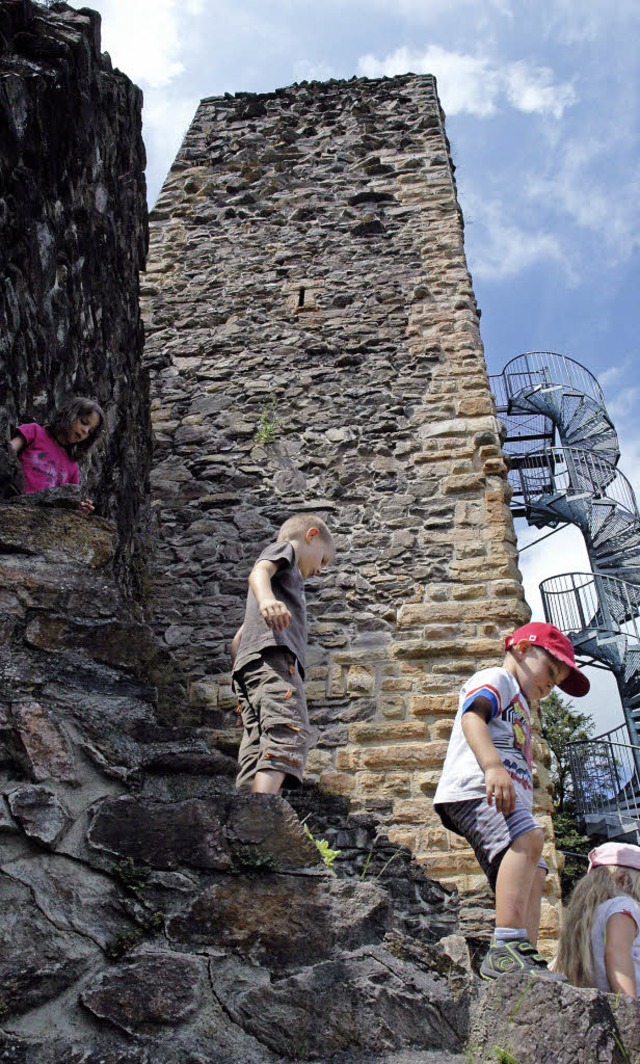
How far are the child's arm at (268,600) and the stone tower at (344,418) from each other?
7.43 ft

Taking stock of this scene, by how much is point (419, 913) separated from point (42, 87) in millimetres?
4595

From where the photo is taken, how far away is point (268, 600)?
3.45 metres

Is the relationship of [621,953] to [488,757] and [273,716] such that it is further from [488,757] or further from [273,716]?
[273,716]

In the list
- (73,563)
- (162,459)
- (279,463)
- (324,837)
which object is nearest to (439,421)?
(279,463)

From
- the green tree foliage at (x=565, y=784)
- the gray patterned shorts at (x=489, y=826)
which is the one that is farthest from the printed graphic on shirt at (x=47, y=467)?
the green tree foliage at (x=565, y=784)

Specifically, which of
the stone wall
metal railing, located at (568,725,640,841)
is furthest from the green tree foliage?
the stone wall

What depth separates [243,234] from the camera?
8406 mm

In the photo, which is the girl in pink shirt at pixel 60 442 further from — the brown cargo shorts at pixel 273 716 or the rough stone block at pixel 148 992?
the rough stone block at pixel 148 992

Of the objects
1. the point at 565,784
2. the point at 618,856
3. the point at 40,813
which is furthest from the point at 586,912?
the point at 565,784

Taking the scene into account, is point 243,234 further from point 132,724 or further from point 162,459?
point 132,724

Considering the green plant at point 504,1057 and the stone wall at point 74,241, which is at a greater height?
the stone wall at point 74,241

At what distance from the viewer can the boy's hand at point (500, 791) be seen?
9.17ft

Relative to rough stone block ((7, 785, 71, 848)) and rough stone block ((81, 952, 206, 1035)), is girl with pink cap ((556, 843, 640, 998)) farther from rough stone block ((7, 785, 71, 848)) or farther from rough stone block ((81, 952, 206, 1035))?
rough stone block ((7, 785, 71, 848))

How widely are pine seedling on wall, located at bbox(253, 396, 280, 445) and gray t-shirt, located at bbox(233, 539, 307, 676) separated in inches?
130
